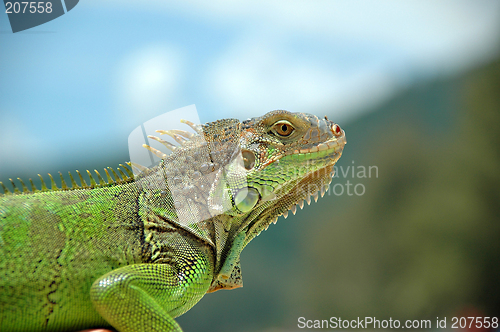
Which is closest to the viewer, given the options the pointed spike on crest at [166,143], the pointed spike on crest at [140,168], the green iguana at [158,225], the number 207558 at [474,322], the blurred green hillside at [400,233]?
the green iguana at [158,225]

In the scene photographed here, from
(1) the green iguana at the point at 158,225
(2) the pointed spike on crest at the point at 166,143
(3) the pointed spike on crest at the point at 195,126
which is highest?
(3) the pointed spike on crest at the point at 195,126

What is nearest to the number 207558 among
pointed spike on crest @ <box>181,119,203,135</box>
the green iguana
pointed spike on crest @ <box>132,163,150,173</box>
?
the green iguana

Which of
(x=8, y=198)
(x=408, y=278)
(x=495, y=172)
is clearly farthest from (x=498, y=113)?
(x=8, y=198)

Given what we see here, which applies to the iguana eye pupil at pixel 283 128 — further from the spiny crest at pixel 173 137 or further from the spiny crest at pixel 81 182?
the spiny crest at pixel 81 182

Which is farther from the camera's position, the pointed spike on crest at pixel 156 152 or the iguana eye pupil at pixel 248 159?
the pointed spike on crest at pixel 156 152

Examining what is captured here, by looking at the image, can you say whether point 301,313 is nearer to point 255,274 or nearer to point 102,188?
point 255,274

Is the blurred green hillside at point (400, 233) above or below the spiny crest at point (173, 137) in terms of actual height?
below

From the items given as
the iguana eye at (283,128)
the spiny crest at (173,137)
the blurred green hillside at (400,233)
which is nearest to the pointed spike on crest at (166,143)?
the spiny crest at (173,137)

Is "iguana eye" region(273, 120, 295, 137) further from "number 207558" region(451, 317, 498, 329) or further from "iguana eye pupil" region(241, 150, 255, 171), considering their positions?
"number 207558" region(451, 317, 498, 329)

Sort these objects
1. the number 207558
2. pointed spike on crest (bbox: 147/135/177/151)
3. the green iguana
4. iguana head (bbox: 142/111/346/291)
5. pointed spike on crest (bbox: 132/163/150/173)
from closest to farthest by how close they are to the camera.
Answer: the green iguana → iguana head (bbox: 142/111/346/291) → pointed spike on crest (bbox: 132/163/150/173) → pointed spike on crest (bbox: 147/135/177/151) → the number 207558
